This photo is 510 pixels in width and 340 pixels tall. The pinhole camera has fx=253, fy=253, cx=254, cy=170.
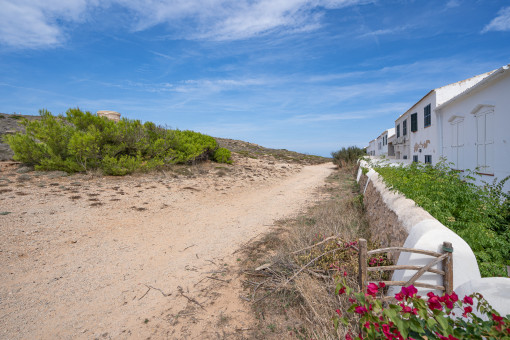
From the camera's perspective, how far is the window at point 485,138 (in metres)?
6.94

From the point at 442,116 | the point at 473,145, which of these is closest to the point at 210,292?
the point at 473,145

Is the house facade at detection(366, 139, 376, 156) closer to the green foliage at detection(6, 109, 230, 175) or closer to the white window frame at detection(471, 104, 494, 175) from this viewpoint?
the white window frame at detection(471, 104, 494, 175)

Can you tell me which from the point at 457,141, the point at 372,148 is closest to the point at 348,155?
the point at 457,141

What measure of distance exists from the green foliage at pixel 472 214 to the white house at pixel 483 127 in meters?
1.33

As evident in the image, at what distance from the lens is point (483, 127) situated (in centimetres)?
731

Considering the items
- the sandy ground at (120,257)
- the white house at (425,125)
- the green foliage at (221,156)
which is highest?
the white house at (425,125)

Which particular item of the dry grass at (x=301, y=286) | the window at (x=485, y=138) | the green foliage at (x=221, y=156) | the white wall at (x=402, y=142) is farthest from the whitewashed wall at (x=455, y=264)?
the green foliage at (x=221, y=156)

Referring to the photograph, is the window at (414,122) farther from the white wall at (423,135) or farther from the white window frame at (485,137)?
the white window frame at (485,137)

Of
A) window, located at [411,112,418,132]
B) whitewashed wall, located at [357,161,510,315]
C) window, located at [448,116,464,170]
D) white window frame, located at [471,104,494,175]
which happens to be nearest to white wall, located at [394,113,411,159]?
window, located at [411,112,418,132]

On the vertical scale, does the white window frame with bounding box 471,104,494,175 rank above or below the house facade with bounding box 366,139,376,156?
below

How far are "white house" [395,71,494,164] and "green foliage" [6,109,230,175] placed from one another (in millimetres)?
12412

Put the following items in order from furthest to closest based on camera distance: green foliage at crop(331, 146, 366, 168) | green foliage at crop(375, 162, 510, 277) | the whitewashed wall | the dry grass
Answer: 1. green foliage at crop(331, 146, 366, 168)
2. green foliage at crop(375, 162, 510, 277)
3. the dry grass
4. the whitewashed wall

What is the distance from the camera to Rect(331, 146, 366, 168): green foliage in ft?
68.1

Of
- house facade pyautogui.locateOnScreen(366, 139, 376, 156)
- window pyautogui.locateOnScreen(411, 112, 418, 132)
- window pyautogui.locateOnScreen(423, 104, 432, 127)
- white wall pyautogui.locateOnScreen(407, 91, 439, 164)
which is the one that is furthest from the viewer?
house facade pyautogui.locateOnScreen(366, 139, 376, 156)
